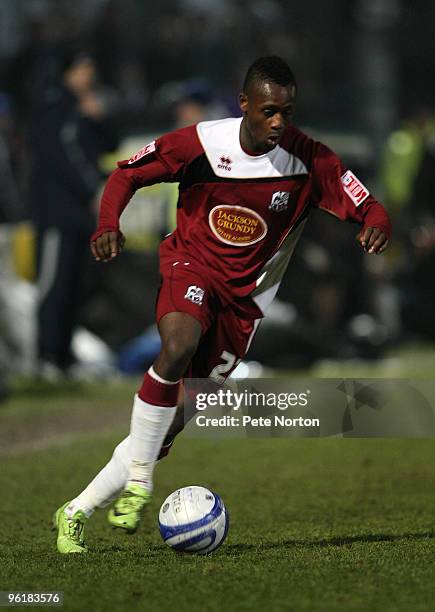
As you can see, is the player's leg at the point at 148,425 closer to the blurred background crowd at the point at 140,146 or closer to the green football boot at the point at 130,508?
the green football boot at the point at 130,508

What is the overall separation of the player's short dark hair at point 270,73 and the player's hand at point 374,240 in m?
0.73

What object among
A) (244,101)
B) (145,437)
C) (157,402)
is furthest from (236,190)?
(145,437)

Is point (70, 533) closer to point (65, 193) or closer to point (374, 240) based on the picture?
point (374, 240)

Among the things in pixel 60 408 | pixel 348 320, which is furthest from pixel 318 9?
pixel 60 408

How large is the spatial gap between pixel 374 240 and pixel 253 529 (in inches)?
60.5

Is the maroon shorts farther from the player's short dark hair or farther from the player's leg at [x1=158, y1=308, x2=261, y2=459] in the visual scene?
the player's short dark hair

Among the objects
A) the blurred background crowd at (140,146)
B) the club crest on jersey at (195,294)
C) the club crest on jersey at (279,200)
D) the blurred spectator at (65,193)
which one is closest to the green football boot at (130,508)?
the club crest on jersey at (195,294)

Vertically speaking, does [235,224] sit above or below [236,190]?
below

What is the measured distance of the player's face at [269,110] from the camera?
245 inches

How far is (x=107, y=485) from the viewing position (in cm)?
614

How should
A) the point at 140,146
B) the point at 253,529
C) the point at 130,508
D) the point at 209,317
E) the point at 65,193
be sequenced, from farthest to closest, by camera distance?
the point at 140,146
the point at 65,193
the point at 253,529
the point at 209,317
the point at 130,508

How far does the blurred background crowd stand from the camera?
1318 cm

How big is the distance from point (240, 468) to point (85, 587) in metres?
3.86

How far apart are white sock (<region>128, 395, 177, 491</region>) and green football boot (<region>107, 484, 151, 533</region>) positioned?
0.14 feet
